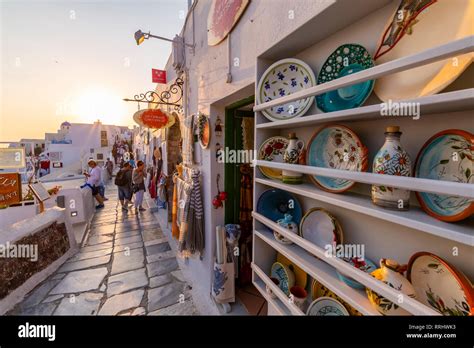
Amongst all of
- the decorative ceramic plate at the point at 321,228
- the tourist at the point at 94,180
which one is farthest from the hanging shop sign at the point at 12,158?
the decorative ceramic plate at the point at 321,228

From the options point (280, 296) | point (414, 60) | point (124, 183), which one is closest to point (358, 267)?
point (280, 296)

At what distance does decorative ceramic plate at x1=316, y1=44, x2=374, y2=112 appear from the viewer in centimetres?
84

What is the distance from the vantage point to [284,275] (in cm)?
129

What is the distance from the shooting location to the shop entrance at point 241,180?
7.63 feet

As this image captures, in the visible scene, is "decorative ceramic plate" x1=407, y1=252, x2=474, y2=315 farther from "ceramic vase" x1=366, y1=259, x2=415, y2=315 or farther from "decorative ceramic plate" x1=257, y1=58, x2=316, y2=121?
"decorative ceramic plate" x1=257, y1=58, x2=316, y2=121

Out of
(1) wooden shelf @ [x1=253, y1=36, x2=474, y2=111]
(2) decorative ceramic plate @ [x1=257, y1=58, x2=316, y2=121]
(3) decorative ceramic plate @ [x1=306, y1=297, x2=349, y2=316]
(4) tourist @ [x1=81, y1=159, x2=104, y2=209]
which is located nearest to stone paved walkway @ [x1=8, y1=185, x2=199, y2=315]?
(3) decorative ceramic plate @ [x1=306, y1=297, x2=349, y2=316]

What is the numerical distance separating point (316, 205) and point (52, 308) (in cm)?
338

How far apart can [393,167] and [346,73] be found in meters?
0.51

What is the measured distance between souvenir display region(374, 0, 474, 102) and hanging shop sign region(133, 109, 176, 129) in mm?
4042

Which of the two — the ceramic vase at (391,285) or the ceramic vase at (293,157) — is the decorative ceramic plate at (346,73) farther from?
the ceramic vase at (391,285)
